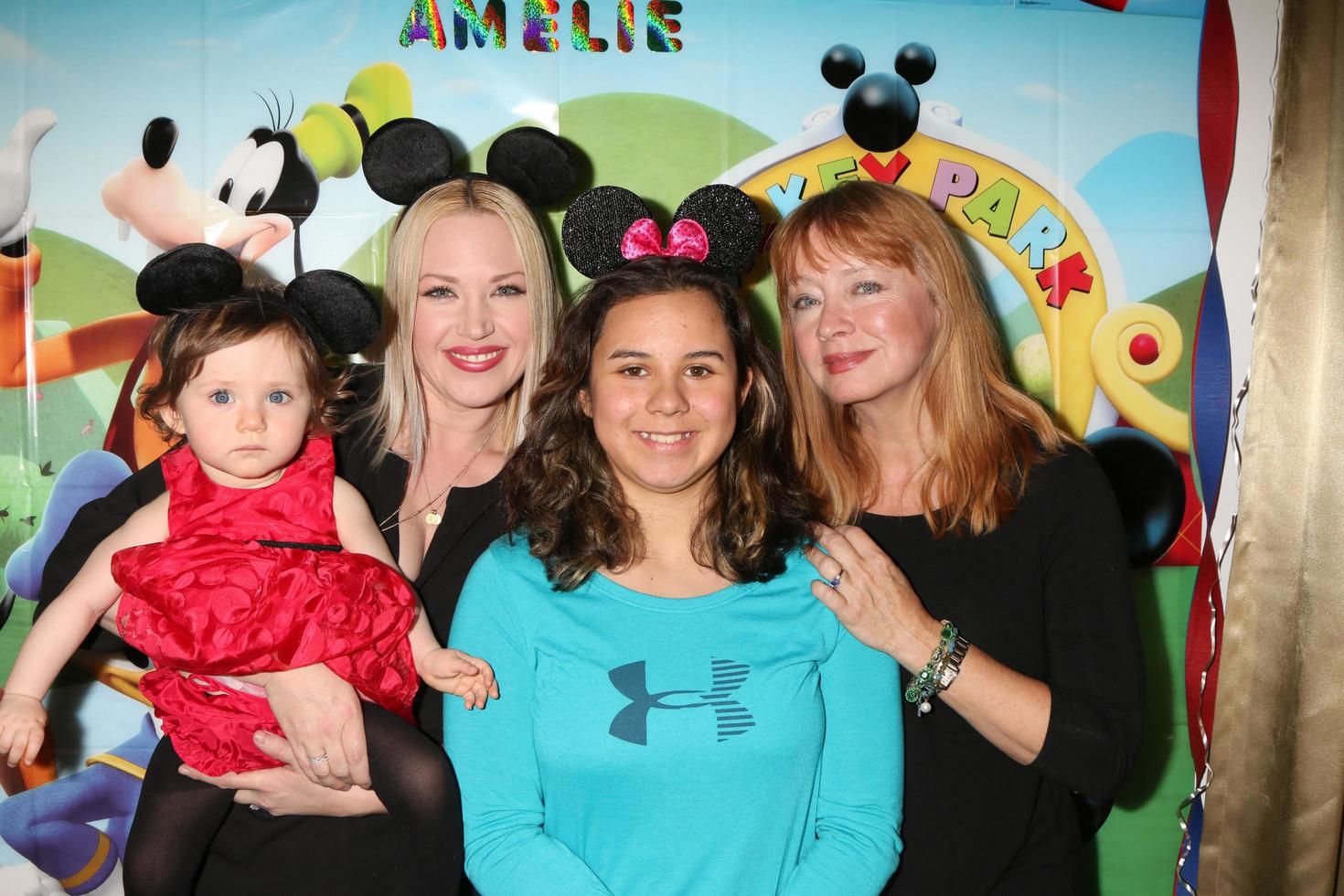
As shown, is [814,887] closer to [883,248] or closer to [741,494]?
[741,494]

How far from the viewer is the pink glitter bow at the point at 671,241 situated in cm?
177

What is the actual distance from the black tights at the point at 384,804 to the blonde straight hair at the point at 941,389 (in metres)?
0.87

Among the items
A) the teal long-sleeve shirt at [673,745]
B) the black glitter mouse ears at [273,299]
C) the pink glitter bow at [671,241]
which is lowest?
the teal long-sleeve shirt at [673,745]

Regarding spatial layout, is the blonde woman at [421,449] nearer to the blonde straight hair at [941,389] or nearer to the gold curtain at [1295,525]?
the blonde straight hair at [941,389]

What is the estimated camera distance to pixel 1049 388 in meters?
2.71

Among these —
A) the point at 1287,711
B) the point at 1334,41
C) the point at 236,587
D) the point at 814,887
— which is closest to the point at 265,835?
the point at 236,587

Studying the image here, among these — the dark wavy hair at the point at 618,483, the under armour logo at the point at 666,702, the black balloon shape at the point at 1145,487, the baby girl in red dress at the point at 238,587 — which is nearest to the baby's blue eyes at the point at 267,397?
the baby girl in red dress at the point at 238,587

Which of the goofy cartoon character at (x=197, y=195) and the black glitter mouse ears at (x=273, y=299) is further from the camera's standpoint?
the goofy cartoon character at (x=197, y=195)

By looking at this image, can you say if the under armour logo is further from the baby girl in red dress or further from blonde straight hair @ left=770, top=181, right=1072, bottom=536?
blonde straight hair @ left=770, top=181, right=1072, bottom=536

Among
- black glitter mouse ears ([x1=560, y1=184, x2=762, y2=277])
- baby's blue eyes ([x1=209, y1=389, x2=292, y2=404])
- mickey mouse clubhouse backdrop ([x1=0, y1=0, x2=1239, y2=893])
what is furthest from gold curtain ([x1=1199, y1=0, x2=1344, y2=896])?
baby's blue eyes ([x1=209, y1=389, x2=292, y2=404])

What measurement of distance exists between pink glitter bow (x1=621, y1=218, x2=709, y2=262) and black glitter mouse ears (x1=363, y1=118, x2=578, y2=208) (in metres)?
0.52

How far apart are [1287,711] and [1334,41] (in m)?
1.39

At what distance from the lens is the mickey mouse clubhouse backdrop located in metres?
2.54

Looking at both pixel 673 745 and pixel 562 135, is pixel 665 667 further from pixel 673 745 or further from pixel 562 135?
pixel 562 135
